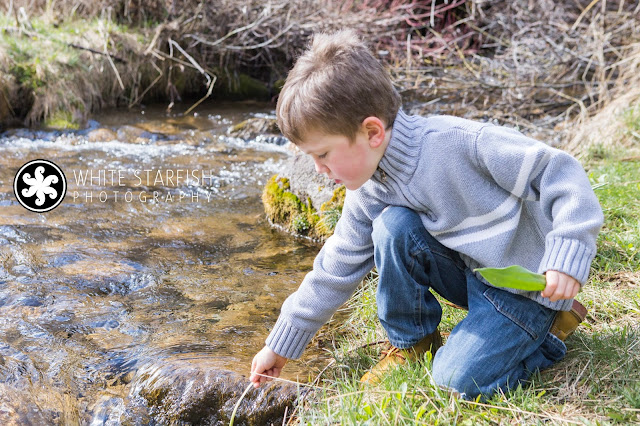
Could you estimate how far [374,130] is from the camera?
1.89m

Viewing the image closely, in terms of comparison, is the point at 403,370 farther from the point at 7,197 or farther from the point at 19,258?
the point at 7,197

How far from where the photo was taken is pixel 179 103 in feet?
25.8

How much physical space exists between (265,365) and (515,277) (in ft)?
2.83

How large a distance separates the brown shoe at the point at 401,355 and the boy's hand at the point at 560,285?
20.5 inches

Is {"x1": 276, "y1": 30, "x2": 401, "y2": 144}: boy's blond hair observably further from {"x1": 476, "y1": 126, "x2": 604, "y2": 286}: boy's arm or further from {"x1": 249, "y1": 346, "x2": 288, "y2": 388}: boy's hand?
{"x1": 249, "y1": 346, "x2": 288, "y2": 388}: boy's hand

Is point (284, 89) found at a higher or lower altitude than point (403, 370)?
higher

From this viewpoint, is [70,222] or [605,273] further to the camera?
[70,222]

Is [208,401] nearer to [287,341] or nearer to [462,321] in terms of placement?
[287,341]

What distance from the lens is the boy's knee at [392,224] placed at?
6.33ft

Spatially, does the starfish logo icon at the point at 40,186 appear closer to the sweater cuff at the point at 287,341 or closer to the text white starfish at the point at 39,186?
the text white starfish at the point at 39,186

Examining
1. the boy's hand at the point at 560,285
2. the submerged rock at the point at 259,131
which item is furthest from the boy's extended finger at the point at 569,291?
the submerged rock at the point at 259,131

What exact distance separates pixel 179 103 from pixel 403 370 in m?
6.47

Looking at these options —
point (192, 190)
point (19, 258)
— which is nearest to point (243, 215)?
point (192, 190)

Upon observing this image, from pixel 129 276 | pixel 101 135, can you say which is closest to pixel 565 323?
pixel 129 276
